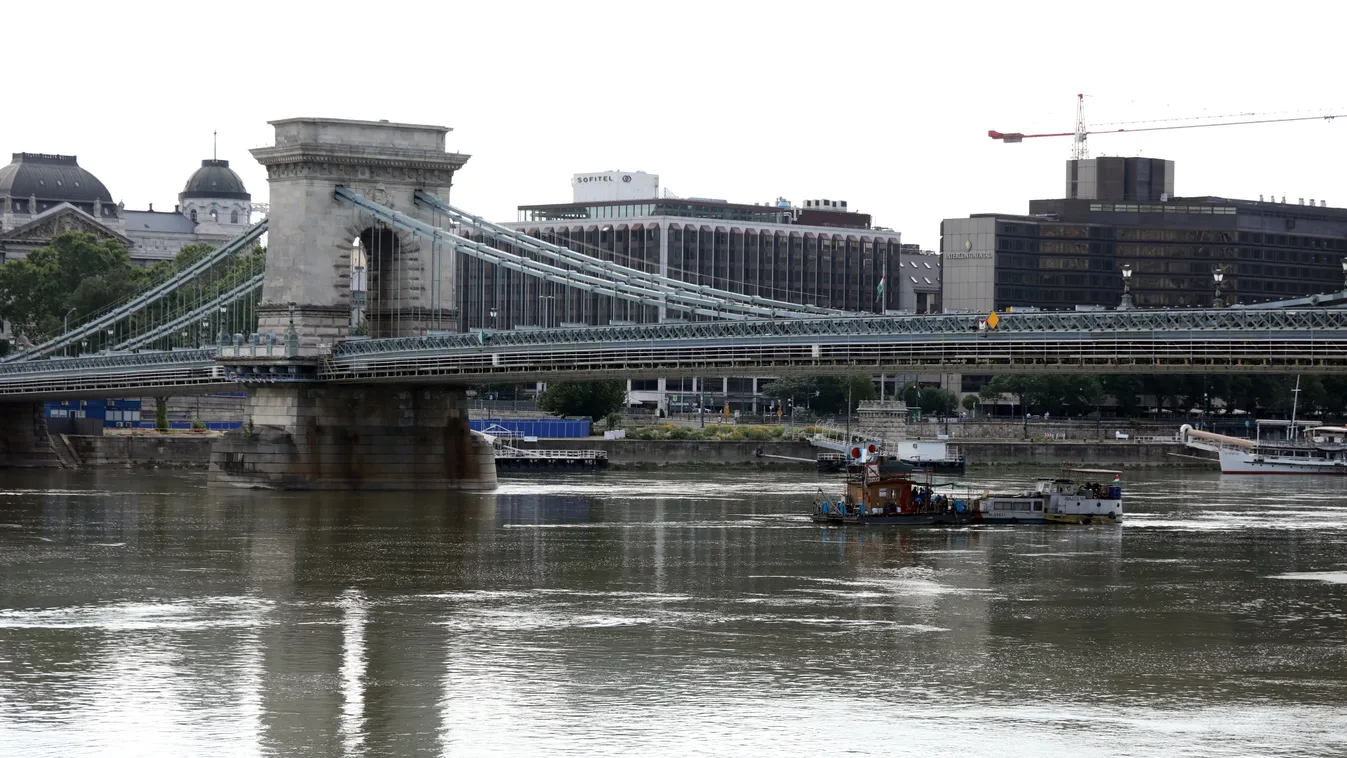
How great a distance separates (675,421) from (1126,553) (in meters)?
89.4

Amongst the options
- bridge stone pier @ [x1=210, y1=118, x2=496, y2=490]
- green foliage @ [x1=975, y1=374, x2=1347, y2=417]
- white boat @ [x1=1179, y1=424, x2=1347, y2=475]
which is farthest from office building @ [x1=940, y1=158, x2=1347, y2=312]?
bridge stone pier @ [x1=210, y1=118, x2=496, y2=490]

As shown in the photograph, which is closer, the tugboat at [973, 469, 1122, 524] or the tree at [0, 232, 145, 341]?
the tugboat at [973, 469, 1122, 524]

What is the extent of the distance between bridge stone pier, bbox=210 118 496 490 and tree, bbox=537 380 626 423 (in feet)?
172

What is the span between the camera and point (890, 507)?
67312mm

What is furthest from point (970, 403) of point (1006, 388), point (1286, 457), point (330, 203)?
point (330, 203)

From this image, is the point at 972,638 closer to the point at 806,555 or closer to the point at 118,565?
the point at 806,555

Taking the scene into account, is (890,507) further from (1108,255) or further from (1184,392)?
(1108,255)

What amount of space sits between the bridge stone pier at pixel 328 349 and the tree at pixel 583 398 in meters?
52.3

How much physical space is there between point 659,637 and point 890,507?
27897mm

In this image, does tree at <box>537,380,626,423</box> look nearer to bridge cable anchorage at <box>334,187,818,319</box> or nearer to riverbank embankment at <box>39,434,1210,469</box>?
riverbank embankment at <box>39,434,1210,469</box>

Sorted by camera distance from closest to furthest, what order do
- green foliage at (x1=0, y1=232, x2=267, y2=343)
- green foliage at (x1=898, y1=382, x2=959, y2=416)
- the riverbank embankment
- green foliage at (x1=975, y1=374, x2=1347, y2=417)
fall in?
the riverbank embankment < green foliage at (x1=0, y1=232, x2=267, y2=343) < green foliage at (x1=975, y1=374, x2=1347, y2=417) < green foliage at (x1=898, y1=382, x2=959, y2=416)

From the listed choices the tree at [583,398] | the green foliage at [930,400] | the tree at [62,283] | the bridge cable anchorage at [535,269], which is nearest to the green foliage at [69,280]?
the tree at [62,283]

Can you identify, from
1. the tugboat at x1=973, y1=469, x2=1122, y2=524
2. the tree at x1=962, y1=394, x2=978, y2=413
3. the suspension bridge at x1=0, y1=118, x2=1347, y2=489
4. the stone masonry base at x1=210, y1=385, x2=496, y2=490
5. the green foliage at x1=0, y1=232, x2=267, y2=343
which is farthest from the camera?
the tree at x1=962, y1=394, x2=978, y2=413

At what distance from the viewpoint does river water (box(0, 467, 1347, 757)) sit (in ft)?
102
